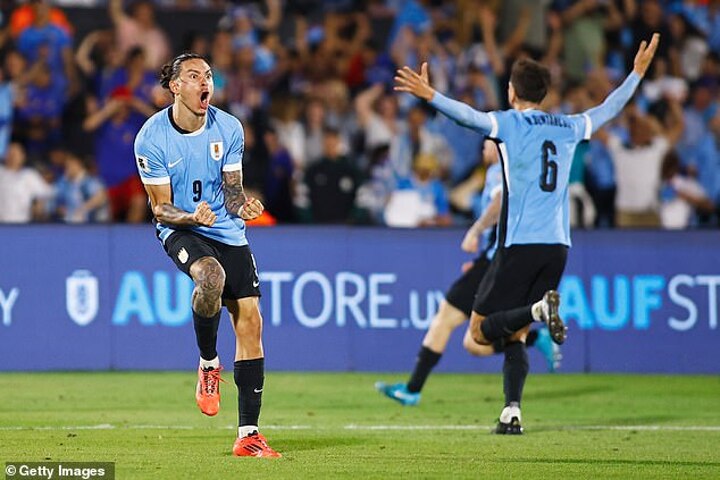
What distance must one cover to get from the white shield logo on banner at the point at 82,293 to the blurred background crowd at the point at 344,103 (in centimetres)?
148

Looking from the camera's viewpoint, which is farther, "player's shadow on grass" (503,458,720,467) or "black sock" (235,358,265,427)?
"black sock" (235,358,265,427)

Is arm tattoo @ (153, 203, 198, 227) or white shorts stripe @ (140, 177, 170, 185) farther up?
white shorts stripe @ (140, 177, 170, 185)

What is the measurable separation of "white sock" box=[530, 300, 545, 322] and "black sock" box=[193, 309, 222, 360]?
88.5 inches

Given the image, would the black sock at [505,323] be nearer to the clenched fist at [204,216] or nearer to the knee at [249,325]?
the knee at [249,325]

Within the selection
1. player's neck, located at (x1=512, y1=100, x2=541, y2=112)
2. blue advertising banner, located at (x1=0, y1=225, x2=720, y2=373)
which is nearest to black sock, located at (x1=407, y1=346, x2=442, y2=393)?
player's neck, located at (x1=512, y1=100, x2=541, y2=112)

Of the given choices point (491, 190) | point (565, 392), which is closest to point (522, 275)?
point (491, 190)

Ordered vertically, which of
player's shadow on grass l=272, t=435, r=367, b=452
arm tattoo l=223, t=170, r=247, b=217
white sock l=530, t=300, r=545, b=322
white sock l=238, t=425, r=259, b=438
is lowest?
player's shadow on grass l=272, t=435, r=367, b=452

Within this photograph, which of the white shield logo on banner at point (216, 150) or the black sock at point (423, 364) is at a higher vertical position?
the white shield logo on banner at point (216, 150)

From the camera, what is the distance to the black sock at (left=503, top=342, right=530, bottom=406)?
35.3ft

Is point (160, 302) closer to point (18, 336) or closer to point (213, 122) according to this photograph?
point (18, 336)

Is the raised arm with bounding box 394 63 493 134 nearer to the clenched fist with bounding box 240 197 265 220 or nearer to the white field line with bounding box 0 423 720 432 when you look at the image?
the clenched fist with bounding box 240 197 265 220

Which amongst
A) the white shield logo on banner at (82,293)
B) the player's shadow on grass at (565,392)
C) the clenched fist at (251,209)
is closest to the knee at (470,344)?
the player's shadow on grass at (565,392)

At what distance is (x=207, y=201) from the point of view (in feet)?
30.6

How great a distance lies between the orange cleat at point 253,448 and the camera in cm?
907
